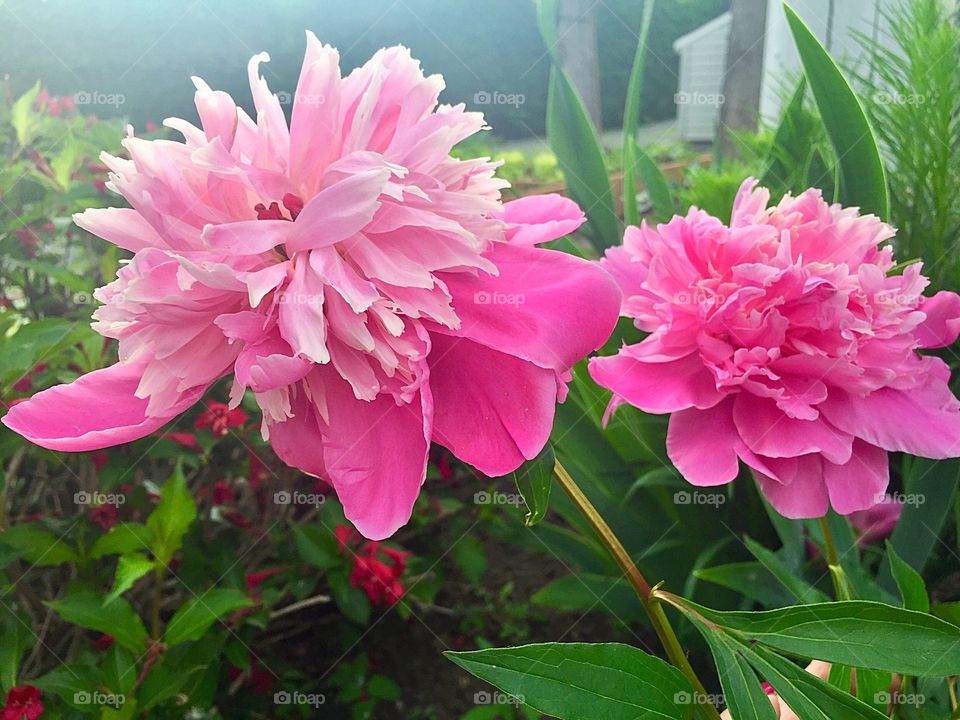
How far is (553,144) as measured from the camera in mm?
708

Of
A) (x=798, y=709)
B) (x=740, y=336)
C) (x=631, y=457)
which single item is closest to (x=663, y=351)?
(x=740, y=336)

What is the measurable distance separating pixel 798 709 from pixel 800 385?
0.14 metres

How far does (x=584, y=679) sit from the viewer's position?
0.84 feet

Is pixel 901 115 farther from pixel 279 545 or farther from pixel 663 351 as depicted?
pixel 279 545

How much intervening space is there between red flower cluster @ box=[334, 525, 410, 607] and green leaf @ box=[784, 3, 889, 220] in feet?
1.47

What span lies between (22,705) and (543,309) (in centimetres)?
44
